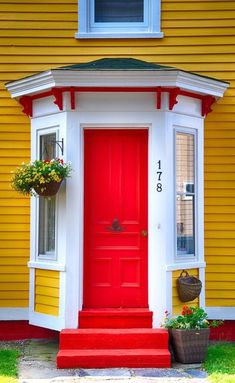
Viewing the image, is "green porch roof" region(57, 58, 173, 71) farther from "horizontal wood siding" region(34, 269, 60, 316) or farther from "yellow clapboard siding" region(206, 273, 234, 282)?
"yellow clapboard siding" region(206, 273, 234, 282)

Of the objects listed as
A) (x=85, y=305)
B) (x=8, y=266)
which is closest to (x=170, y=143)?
(x=85, y=305)

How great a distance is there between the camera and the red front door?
24.0 feet

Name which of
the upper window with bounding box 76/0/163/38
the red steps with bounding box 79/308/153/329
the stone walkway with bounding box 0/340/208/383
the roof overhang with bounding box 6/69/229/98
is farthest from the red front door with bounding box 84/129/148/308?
the upper window with bounding box 76/0/163/38

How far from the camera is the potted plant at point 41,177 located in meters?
6.71

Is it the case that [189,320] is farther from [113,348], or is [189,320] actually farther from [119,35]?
[119,35]

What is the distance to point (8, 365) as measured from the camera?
646 cm

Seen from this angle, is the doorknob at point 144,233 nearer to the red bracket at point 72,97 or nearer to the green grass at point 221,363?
the green grass at point 221,363

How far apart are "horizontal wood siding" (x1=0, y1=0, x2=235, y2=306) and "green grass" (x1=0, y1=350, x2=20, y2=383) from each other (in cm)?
94

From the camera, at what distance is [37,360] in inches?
268

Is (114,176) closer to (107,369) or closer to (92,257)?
(92,257)

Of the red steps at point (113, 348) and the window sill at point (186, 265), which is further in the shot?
the window sill at point (186, 265)

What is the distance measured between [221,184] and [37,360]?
3392 millimetres

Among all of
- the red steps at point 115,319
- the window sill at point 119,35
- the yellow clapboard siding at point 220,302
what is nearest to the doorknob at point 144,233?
the red steps at point 115,319

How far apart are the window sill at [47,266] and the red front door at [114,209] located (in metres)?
0.37
